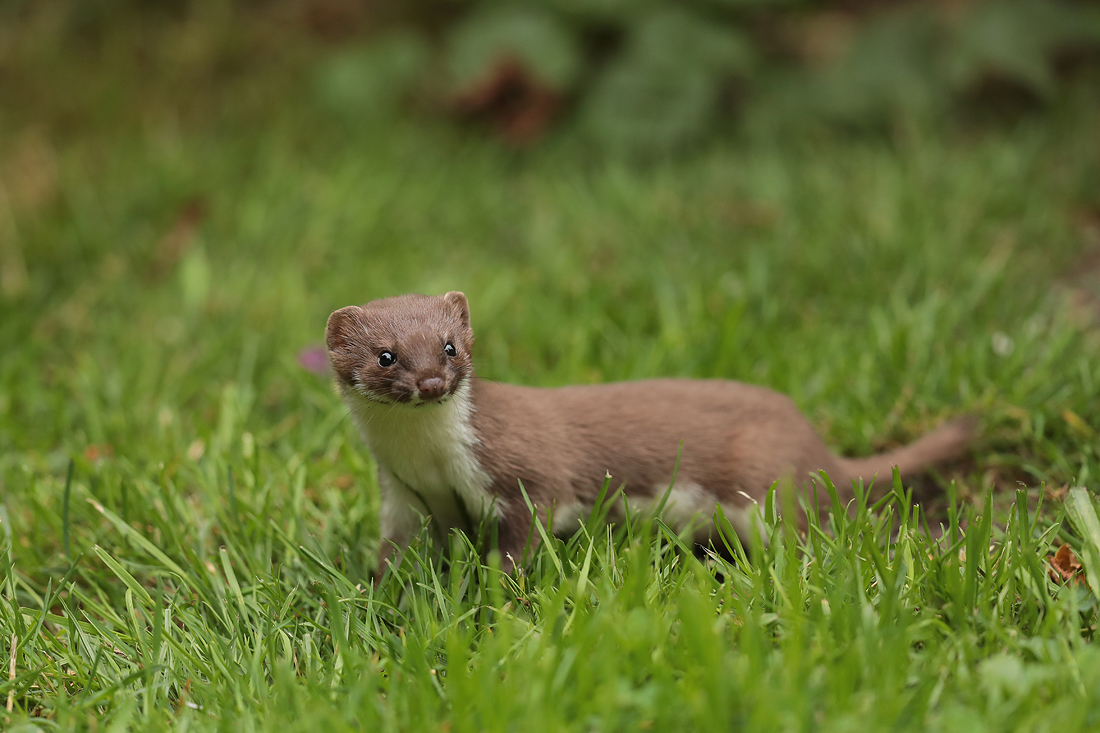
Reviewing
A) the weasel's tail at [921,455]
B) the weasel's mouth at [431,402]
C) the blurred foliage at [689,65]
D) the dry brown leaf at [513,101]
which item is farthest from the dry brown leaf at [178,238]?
the weasel's tail at [921,455]

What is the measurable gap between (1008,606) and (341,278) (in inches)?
167

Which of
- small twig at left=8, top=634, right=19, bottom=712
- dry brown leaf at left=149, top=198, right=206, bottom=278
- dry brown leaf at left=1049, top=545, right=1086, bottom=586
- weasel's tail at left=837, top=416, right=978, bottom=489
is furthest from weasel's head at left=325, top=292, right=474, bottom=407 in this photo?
dry brown leaf at left=149, top=198, right=206, bottom=278

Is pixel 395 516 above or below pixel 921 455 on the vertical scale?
below

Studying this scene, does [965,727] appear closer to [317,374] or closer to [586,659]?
[586,659]

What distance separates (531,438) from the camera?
323 cm

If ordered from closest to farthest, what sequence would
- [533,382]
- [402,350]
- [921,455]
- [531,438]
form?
1. [402,350]
2. [531,438]
3. [921,455]
4. [533,382]

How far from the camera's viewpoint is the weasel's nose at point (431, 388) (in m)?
2.88

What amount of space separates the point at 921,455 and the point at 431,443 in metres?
1.71

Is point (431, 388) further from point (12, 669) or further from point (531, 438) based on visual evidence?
point (12, 669)

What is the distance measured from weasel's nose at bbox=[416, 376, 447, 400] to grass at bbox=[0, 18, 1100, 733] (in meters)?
0.48

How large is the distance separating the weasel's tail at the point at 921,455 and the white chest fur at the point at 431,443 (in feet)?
4.29

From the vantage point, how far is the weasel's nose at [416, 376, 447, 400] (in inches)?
113

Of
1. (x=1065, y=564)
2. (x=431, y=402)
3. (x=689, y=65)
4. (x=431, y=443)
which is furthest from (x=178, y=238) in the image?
(x=1065, y=564)

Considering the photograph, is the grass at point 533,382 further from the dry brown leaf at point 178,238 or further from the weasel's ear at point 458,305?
the weasel's ear at point 458,305
